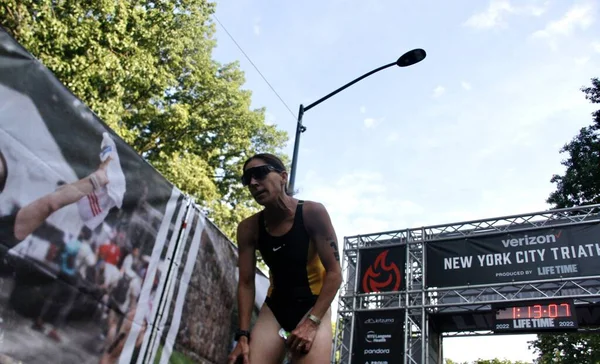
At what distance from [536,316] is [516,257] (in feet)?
5.18

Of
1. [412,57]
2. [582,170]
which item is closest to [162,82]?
[412,57]

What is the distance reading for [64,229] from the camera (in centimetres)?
265

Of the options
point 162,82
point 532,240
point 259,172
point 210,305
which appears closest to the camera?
point 259,172

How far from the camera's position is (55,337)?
8.35ft

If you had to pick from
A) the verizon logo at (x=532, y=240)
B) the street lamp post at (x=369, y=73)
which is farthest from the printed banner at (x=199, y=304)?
the verizon logo at (x=532, y=240)

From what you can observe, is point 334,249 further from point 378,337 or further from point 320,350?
point 378,337


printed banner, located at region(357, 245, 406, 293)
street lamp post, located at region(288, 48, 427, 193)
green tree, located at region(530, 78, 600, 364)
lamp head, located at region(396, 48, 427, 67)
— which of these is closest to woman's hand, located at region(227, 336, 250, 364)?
street lamp post, located at region(288, 48, 427, 193)

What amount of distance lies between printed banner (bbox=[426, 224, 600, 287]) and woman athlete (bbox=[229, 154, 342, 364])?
1076 cm

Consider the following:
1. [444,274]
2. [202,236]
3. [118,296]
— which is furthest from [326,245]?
[444,274]

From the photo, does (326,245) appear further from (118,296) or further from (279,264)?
(118,296)

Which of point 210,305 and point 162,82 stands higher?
point 162,82

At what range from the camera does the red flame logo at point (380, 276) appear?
13.8 meters

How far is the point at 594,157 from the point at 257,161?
21413 millimetres

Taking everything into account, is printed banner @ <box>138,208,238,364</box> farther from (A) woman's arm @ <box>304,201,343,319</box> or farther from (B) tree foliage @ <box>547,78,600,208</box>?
(B) tree foliage @ <box>547,78,600,208</box>
